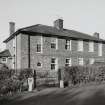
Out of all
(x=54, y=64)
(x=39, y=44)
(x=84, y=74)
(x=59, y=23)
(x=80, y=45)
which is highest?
(x=59, y=23)

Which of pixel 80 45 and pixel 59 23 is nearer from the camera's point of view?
pixel 80 45

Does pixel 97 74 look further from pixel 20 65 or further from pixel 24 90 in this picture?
pixel 20 65

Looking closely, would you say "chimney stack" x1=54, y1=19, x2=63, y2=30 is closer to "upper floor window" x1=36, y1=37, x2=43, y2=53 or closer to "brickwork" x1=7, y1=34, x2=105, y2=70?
"brickwork" x1=7, y1=34, x2=105, y2=70

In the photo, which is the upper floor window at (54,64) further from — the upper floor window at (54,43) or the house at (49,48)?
the upper floor window at (54,43)

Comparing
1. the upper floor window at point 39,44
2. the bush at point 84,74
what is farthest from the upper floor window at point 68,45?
the bush at point 84,74

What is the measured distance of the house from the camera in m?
21.1

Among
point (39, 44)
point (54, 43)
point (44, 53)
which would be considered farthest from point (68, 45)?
point (39, 44)

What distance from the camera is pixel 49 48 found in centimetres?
2277

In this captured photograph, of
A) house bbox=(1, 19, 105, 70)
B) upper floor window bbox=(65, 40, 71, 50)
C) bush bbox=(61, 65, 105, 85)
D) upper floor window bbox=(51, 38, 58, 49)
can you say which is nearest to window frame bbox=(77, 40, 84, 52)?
house bbox=(1, 19, 105, 70)

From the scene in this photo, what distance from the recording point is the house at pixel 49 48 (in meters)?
21.1

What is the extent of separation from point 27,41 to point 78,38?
30.2 feet

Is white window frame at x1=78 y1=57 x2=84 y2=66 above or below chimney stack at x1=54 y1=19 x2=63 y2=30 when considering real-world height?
below

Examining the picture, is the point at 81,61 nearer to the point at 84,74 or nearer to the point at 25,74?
the point at 84,74

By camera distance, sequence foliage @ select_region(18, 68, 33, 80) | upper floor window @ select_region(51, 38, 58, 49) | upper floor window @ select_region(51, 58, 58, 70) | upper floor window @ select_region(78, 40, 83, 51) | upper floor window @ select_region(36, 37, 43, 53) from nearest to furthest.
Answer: foliage @ select_region(18, 68, 33, 80) < upper floor window @ select_region(36, 37, 43, 53) < upper floor window @ select_region(51, 58, 58, 70) < upper floor window @ select_region(51, 38, 58, 49) < upper floor window @ select_region(78, 40, 83, 51)
